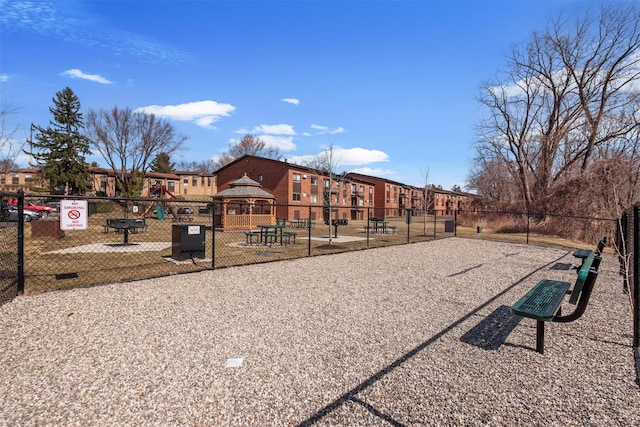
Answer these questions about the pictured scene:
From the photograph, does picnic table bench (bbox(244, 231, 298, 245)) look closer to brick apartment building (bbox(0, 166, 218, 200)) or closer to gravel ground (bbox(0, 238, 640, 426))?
gravel ground (bbox(0, 238, 640, 426))

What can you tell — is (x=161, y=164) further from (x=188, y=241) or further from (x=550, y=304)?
(x=550, y=304)

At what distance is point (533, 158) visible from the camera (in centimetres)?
3412

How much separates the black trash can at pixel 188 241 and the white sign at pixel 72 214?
3.44 meters

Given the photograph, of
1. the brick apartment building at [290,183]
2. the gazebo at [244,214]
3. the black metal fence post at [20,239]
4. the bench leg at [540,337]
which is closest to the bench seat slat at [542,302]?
the bench leg at [540,337]

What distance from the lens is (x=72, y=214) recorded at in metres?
6.48

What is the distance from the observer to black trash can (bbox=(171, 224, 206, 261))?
1005 centimetres

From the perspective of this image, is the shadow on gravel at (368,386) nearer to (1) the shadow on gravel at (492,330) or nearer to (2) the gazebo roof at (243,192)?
(1) the shadow on gravel at (492,330)

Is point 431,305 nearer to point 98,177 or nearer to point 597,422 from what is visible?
point 597,422

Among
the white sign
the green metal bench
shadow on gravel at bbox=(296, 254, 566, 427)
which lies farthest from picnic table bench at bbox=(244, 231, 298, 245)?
the green metal bench

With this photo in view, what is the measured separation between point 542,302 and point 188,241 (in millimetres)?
8761

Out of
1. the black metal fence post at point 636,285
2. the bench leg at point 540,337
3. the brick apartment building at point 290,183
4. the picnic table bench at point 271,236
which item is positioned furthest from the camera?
the brick apartment building at point 290,183

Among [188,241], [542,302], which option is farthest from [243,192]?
[542,302]

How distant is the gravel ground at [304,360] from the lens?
2.86 m

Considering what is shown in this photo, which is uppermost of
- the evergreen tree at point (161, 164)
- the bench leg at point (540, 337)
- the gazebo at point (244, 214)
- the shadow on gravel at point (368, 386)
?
the evergreen tree at point (161, 164)
